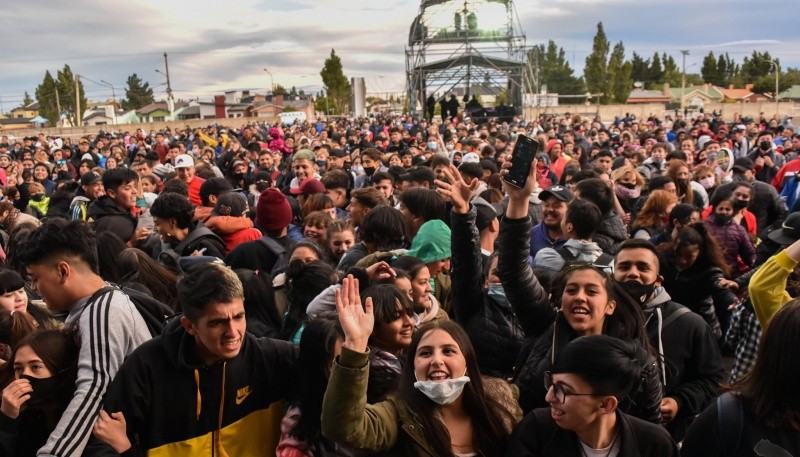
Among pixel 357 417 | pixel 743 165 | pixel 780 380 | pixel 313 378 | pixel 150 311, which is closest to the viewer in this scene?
pixel 780 380

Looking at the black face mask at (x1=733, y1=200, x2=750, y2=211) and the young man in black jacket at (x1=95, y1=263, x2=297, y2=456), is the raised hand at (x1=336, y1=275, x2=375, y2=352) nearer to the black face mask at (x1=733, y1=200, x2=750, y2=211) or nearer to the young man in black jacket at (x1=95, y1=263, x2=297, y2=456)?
the young man in black jacket at (x1=95, y1=263, x2=297, y2=456)

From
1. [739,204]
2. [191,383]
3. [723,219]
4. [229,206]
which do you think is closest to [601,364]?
[191,383]

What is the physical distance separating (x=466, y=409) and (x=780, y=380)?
114 centimetres

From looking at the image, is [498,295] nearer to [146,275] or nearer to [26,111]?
[146,275]

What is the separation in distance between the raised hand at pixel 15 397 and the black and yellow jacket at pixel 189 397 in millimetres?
346

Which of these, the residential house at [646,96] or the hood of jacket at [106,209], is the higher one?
the residential house at [646,96]

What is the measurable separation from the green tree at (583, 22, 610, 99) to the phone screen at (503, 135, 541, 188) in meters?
82.8

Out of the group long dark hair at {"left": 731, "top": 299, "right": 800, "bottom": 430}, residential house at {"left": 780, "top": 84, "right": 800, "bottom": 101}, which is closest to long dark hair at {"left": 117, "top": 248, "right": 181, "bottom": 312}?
long dark hair at {"left": 731, "top": 299, "right": 800, "bottom": 430}

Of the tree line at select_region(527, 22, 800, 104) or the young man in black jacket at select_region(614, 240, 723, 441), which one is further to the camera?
the tree line at select_region(527, 22, 800, 104)

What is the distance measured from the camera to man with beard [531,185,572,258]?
5.40 meters

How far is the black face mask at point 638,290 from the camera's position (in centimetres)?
349

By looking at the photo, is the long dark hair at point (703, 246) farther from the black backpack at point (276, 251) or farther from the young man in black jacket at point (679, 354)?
the black backpack at point (276, 251)

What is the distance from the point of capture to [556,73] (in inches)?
4587

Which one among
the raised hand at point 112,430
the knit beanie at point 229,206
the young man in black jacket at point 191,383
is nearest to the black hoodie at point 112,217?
the knit beanie at point 229,206
